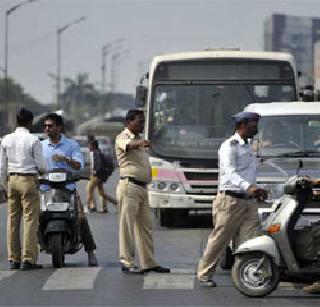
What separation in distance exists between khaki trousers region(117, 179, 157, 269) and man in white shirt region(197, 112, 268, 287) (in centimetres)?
137

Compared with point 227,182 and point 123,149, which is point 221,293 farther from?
point 123,149

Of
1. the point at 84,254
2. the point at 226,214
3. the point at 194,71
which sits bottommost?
the point at 84,254

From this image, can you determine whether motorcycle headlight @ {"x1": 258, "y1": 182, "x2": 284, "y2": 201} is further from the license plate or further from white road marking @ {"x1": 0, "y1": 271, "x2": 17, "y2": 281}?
white road marking @ {"x1": 0, "y1": 271, "x2": 17, "y2": 281}

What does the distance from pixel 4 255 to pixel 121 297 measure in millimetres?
4563

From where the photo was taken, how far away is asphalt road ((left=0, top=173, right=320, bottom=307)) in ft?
36.9

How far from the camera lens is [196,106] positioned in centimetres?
2011

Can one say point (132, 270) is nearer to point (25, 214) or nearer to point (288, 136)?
point (25, 214)

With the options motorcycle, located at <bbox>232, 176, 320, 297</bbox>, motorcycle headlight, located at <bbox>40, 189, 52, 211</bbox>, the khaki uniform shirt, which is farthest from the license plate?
motorcycle, located at <bbox>232, 176, 320, 297</bbox>

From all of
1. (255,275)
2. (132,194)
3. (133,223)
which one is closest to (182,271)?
(133,223)

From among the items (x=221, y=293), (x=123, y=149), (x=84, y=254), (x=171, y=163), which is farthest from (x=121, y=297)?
(x=171, y=163)

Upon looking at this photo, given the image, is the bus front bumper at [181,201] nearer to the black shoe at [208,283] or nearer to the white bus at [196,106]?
the white bus at [196,106]

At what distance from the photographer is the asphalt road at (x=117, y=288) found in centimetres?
1124

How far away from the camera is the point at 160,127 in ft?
65.8

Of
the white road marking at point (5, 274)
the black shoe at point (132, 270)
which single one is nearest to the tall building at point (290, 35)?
the white road marking at point (5, 274)
